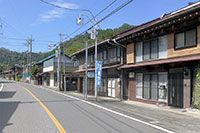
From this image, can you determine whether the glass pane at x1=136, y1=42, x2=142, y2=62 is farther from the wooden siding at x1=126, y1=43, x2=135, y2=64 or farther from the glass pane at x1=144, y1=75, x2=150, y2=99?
the glass pane at x1=144, y1=75, x2=150, y2=99

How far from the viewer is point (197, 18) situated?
1192 centimetres

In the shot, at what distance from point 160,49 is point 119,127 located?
9279 mm

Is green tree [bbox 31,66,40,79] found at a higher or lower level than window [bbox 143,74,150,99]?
higher

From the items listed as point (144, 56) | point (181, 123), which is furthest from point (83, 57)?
point (181, 123)

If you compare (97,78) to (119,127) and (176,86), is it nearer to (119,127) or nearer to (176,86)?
(176,86)

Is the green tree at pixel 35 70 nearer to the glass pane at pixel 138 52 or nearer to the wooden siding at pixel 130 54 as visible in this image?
the wooden siding at pixel 130 54

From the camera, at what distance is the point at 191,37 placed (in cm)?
1292

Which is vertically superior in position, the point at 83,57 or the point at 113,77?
the point at 83,57

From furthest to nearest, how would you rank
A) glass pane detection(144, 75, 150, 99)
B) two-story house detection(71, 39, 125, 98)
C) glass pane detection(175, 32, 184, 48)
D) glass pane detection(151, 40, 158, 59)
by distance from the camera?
two-story house detection(71, 39, 125, 98)
glass pane detection(144, 75, 150, 99)
glass pane detection(151, 40, 158, 59)
glass pane detection(175, 32, 184, 48)

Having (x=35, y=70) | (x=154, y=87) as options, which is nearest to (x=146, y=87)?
(x=154, y=87)

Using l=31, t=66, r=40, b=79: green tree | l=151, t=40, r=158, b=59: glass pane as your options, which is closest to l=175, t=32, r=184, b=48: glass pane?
l=151, t=40, r=158, b=59: glass pane

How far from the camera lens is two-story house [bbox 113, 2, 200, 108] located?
1259 cm

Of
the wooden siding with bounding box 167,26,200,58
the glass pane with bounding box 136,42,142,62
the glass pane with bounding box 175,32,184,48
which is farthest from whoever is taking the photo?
the glass pane with bounding box 136,42,142,62

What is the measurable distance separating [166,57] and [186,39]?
210cm
